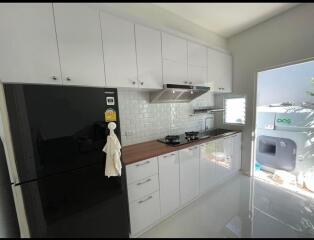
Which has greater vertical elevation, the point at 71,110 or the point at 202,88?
the point at 202,88

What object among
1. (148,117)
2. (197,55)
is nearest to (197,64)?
(197,55)

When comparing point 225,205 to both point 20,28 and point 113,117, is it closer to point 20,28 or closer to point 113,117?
point 113,117

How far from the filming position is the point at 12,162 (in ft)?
3.27

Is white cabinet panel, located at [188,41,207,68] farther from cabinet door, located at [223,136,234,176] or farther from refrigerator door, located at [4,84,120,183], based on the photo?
refrigerator door, located at [4,84,120,183]

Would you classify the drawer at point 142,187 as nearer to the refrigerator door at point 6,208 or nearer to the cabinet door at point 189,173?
the cabinet door at point 189,173

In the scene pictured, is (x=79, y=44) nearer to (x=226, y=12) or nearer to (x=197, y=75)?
(x=197, y=75)

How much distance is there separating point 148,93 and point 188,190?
1.52 m

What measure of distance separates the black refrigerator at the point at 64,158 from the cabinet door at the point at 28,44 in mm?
192

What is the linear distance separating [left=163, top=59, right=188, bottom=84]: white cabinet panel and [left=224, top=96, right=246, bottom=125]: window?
1.42m

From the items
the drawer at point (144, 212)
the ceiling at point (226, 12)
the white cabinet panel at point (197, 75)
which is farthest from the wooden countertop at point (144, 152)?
the ceiling at point (226, 12)

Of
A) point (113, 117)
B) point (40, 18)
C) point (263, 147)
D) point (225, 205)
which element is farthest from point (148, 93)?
point (263, 147)

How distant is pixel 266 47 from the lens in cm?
244

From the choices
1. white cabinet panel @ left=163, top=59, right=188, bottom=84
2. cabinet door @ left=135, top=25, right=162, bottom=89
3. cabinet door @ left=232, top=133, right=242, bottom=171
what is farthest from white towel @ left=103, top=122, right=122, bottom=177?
cabinet door @ left=232, top=133, right=242, bottom=171

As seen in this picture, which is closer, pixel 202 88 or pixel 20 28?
pixel 20 28
